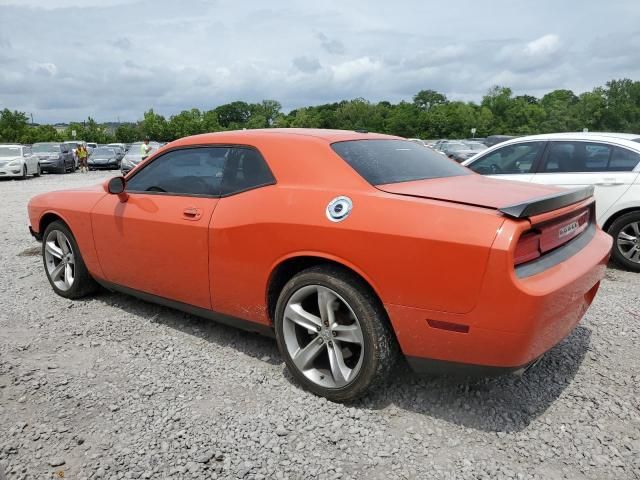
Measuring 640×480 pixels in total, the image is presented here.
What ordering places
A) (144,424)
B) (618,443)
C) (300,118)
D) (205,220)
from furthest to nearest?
(300,118), (205,220), (144,424), (618,443)

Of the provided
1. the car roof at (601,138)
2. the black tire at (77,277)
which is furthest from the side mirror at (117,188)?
the car roof at (601,138)

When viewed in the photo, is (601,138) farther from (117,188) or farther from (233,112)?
(233,112)

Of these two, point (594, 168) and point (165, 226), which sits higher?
point (594, 168)

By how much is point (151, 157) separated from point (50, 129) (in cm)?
5779

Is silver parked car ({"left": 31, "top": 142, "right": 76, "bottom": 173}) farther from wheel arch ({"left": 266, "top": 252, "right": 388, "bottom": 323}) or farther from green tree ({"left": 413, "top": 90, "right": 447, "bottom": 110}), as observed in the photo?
green tree ({"left": 413, "top": 90, "right": 447, "bottom": 110})

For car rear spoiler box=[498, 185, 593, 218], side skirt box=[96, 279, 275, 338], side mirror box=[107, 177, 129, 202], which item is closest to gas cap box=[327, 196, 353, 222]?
car rear spoiler box=[498, 185, 593, 218]

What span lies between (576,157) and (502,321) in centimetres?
460

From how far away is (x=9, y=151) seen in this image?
2019 cm

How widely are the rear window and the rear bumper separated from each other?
829mm

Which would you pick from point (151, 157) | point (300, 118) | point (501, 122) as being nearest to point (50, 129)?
point (300, 118)

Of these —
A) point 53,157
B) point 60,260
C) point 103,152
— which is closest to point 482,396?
point 60,260

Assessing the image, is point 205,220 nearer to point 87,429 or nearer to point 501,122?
point 87,429

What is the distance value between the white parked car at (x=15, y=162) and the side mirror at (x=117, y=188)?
18.4m

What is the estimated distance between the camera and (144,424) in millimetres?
2750
